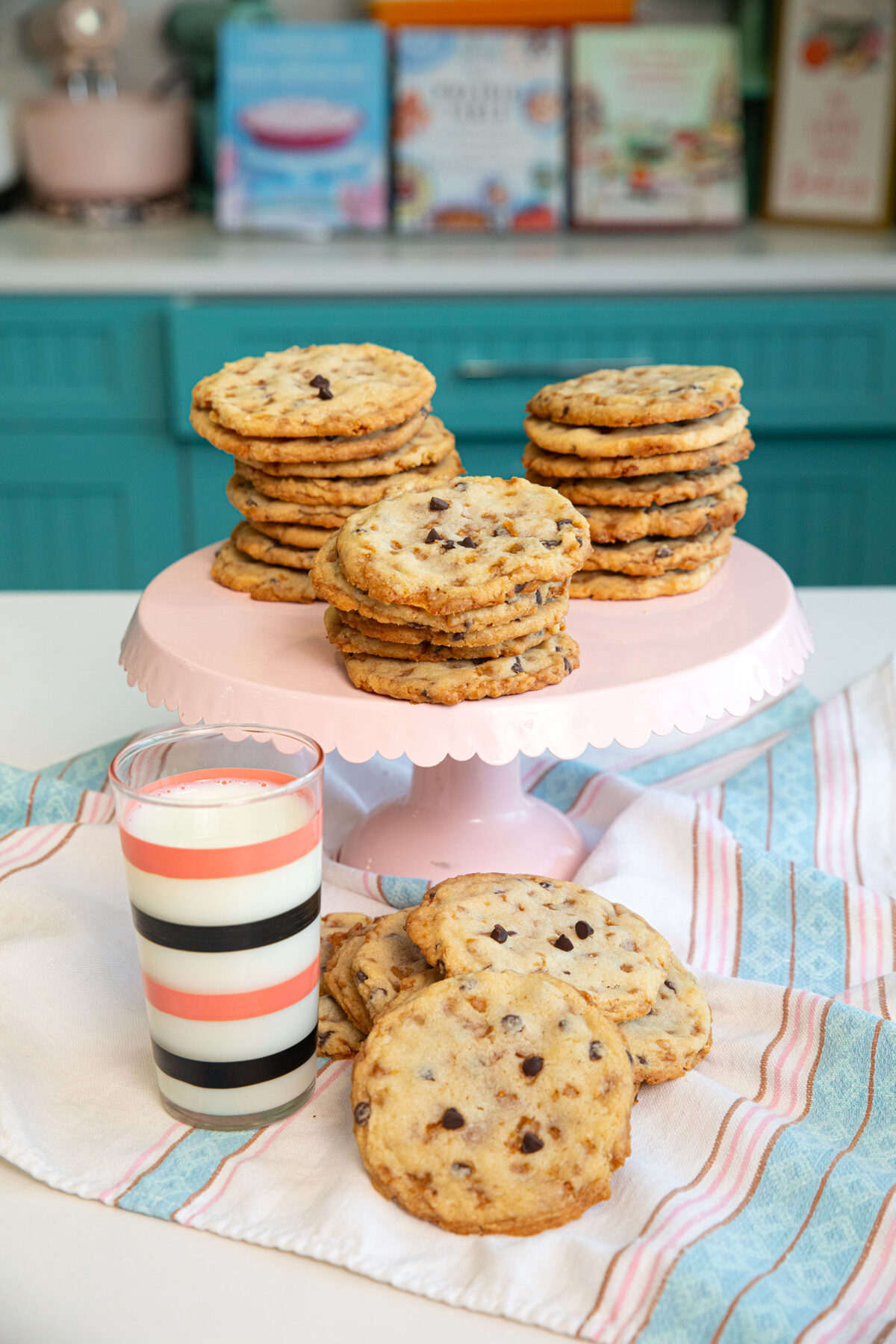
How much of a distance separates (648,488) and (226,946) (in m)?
0.51

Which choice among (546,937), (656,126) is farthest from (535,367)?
(546,937)

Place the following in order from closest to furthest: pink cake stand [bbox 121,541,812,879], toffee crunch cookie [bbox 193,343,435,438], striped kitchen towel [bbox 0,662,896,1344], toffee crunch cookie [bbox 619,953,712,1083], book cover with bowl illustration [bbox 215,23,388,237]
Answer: striped kitchen towel [bbox 0,662,896,1344] < toffee crunch cookie [bbox 619,953,712,1083] < pink cake stand [bbox 121,541,812,879] < toffee crunch cookie [bbox 193,343,435,438] < book cover with bowl illustration [bbox 215,23,388,237]

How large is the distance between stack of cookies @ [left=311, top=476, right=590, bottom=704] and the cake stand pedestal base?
0.19 meters

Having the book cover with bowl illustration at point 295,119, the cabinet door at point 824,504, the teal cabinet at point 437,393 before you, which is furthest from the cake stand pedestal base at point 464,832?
the book cover with bowl illustration at point 295,119

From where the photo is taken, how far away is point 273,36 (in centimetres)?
252

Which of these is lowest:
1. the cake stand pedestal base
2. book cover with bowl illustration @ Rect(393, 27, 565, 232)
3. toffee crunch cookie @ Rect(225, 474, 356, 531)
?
the cake stand pedestal base

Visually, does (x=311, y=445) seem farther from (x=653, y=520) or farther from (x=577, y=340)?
(x=577, y=340)

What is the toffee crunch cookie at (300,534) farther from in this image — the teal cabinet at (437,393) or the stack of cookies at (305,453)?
the teal cabinet at (437,393)

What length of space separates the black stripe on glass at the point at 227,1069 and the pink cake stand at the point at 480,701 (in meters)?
0.20

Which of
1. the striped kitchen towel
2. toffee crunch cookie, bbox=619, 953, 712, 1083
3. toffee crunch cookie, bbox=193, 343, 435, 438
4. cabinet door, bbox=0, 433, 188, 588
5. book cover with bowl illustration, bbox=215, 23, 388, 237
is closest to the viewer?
the striped kitchen towel

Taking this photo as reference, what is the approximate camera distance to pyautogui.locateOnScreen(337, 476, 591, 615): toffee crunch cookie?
0.81 meters

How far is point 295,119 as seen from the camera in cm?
252

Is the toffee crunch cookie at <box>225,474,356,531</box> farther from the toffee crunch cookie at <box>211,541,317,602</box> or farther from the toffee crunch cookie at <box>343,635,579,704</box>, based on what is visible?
the toffee crunch cookie at <box>343,635,579,704</box>

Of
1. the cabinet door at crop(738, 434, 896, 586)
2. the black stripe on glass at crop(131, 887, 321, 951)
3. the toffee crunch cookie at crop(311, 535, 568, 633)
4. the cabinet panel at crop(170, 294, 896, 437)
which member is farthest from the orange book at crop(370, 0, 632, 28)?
the black stripe on glass at crop(131, 887, 321, 951)
